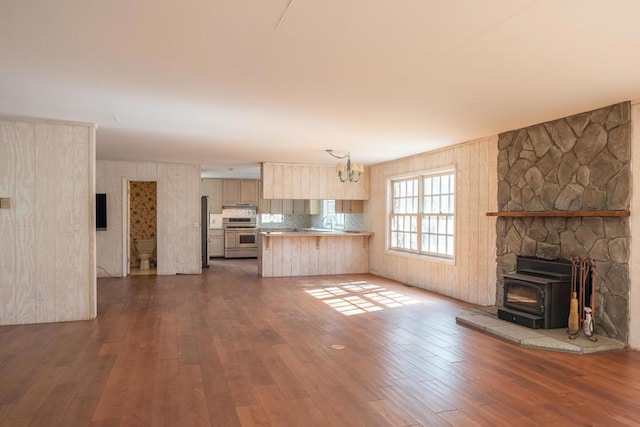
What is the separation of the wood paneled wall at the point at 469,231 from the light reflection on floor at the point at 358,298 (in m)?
0.73

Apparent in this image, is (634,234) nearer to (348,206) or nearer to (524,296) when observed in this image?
(524,296)

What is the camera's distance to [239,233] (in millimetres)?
12359

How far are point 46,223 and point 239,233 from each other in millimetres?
7273

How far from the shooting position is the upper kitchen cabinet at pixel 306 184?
891 centimetres

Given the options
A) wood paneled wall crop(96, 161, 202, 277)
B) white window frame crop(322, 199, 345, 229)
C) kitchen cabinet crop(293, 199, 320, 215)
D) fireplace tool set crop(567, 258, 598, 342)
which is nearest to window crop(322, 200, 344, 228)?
white window frame crop(322, 199, 345, 229)

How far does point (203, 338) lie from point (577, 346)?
3.75 meters

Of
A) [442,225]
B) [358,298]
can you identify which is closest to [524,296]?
[442,225]

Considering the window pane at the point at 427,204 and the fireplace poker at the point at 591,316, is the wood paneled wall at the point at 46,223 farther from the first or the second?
the fireplace poker at the point at 591,316

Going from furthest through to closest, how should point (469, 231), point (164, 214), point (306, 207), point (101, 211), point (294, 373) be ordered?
point (306, 207) < point (164, 214) < point (101, 211) < point (469, 231) < point (294, 373)

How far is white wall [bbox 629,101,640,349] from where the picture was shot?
4090 mm

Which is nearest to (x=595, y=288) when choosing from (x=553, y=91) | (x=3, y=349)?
(x=553, y=91)

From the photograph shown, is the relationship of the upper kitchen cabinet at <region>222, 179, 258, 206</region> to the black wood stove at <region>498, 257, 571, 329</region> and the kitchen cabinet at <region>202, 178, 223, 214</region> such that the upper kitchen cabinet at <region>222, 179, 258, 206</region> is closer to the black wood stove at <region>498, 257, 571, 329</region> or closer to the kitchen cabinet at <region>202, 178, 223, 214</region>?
the kitchen cabinet at <region>202, 178, 223, 214</region>

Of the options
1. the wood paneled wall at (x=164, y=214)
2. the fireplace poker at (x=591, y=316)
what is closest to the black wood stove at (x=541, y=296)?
the fireplace poker at (x=591, y=316)

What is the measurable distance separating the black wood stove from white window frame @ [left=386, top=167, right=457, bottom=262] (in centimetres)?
176
